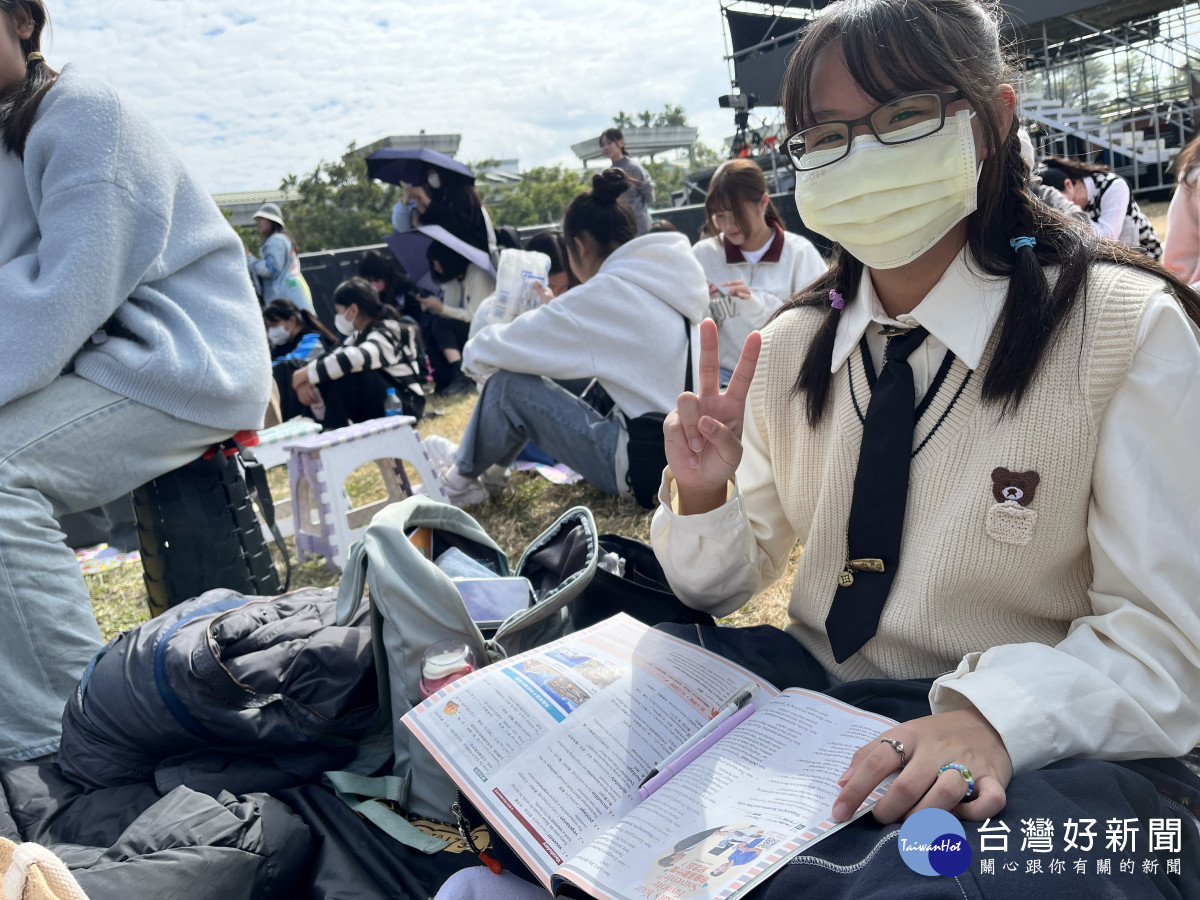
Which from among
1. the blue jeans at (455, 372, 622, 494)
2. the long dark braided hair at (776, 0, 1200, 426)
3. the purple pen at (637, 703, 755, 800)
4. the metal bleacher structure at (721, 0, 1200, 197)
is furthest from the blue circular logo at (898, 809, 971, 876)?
the metal bleacher structure at (721, 0, 1200, 197)

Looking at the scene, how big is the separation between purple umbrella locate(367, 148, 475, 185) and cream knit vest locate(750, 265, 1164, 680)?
608 cm

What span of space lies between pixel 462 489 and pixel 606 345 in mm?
991

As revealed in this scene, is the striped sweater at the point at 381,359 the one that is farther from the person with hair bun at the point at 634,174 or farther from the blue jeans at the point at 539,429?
the blue jeans at the point at 539,429

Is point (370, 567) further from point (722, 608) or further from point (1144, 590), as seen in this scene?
point (1144, 590)

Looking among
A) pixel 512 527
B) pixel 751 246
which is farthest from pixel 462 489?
pixel 751 246

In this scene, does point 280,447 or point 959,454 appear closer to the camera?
point 959,454

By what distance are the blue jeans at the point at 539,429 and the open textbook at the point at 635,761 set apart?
211cm

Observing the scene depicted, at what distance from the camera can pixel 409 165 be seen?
6.99 metres

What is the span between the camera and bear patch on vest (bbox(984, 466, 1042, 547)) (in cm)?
118

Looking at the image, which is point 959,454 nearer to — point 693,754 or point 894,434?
point 894,434

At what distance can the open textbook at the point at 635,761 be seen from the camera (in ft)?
3.26

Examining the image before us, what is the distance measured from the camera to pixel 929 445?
1280 millimetres

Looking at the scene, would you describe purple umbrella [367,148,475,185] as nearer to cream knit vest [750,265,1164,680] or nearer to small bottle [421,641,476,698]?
small bottle [421,641,476,698]

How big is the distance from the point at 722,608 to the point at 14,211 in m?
2.04
